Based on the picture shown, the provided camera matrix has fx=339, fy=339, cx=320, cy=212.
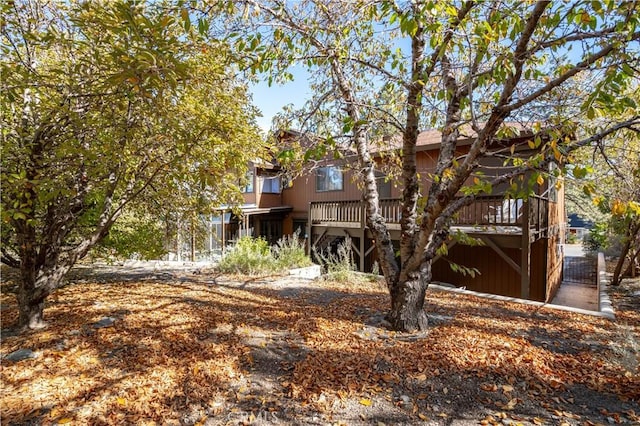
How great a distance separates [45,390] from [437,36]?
408 cm

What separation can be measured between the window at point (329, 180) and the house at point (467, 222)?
0.14 feet

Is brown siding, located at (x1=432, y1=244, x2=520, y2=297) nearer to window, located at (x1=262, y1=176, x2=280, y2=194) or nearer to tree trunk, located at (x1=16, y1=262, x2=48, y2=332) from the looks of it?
window, located at (x1=262, y1=176, x2=280, y2=194)

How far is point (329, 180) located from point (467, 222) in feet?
22.5

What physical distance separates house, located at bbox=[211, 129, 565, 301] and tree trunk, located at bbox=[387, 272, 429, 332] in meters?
2.02

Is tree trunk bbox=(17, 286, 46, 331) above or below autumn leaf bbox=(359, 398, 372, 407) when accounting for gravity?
above

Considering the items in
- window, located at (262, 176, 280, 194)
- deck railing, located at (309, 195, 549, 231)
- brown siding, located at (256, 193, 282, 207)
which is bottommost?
deck railing, located at (309, 195, 549, 231)

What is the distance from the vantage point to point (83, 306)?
4395 mm

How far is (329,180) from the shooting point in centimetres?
1489

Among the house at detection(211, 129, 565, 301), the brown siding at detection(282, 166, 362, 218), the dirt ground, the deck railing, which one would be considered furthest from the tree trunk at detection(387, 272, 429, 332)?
the brown siding at detection(282, 166, 362, 218)

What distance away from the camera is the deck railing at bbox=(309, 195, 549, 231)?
27.3 feet

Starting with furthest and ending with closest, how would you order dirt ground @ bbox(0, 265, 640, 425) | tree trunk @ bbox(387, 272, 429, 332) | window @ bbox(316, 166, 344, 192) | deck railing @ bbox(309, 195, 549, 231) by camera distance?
window @ bbox(316, 166, 344, 192) → deck railing @ bbox(309, 195, 549, 231) → tree trunk @ bbox(387, 272, 429, 332) → dirt ground @ bbox(0, 265, 640, 425)

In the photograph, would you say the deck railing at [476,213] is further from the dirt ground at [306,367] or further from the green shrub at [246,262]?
the dirt ground at [306,367]

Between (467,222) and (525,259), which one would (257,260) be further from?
(525,259)

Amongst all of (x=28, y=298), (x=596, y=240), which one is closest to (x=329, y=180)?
(x=28, y=298)
